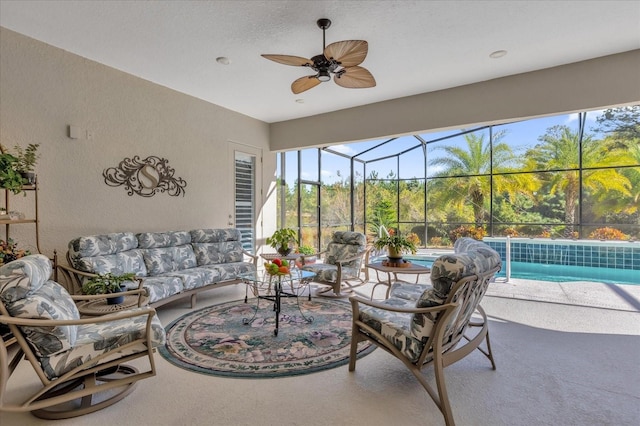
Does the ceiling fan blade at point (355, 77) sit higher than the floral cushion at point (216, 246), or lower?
higher

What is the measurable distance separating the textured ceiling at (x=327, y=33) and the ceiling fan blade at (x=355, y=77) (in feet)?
1.43

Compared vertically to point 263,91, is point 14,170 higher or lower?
lower

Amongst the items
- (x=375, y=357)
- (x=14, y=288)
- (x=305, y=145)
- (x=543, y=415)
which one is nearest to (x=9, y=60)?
(x=14, y=288)

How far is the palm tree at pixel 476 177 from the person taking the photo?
8539mm

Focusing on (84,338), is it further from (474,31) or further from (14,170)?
(474,31)

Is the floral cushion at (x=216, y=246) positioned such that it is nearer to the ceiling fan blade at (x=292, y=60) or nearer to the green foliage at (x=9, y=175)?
the green foliage at (x=9, y=175)

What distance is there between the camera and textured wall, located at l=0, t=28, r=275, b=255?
3.31 m

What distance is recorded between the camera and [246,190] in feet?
20.1

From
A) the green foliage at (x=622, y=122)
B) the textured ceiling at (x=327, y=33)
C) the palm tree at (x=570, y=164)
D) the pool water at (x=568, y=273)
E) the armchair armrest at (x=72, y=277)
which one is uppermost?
the green foliage at (x=622, y=122)

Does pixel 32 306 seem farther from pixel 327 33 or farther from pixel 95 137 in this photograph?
pixel 327 33

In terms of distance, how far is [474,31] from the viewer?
316 cm

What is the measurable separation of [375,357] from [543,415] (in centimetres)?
119

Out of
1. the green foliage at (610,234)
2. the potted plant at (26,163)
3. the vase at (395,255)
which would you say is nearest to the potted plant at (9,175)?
the potted plant at (26,163)

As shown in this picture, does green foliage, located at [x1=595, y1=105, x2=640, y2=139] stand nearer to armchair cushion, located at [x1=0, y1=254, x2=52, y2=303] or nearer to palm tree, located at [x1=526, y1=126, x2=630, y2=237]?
palm tree, located at [x1=526, y1=126, x2=630, y2=237]
